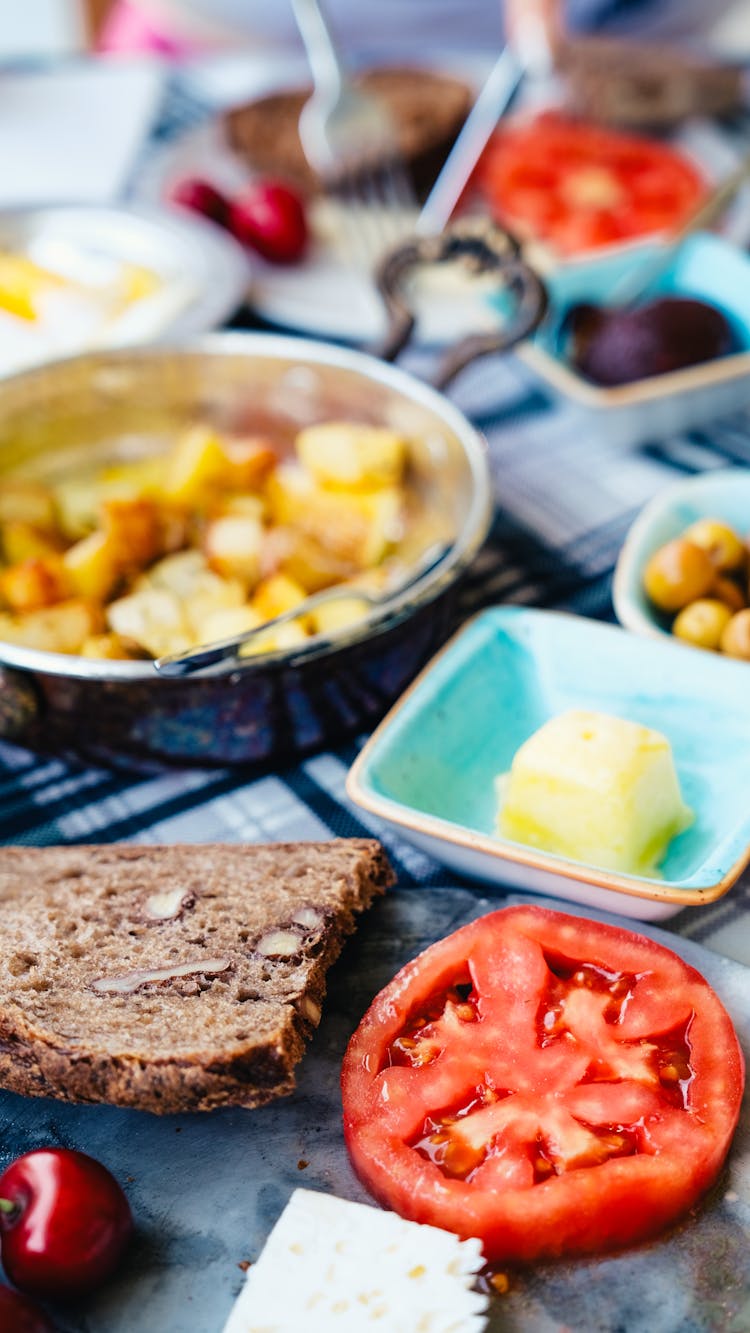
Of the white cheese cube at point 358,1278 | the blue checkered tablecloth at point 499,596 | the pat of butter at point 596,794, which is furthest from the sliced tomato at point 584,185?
the white cheese cube at point 358,1278

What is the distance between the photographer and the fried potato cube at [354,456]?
1.79 m

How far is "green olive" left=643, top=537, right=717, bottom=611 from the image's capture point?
5.19 feet

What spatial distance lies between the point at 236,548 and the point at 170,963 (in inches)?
27.0

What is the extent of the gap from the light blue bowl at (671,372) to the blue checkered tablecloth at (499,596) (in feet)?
0.23

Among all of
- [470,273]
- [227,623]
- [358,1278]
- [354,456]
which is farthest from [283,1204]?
[470,273]

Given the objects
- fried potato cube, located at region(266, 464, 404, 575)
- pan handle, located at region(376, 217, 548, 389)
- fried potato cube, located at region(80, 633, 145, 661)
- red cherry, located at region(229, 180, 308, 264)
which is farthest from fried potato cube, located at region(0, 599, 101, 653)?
red cherry, located at region(229, 180, 308, 264)

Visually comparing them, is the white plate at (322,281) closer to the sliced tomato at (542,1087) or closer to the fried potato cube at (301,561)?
the fried potato cube at (301,561)

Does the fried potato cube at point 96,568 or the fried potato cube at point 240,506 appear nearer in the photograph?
the fried potato cube at point 96,568

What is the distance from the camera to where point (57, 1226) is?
3.16 feet

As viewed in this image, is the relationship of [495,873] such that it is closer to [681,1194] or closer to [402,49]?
[681,1194]

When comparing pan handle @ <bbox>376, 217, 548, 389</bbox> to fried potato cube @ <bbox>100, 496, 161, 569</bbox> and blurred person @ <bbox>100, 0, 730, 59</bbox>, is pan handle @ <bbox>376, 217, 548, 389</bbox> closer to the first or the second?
fried potato cube @ <bbox>100, 496, 161, 569</bbox>

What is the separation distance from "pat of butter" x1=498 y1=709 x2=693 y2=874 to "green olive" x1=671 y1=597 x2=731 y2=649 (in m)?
Result: 0.30

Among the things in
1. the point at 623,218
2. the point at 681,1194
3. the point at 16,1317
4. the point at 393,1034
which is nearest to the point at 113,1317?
the point at 16,1317

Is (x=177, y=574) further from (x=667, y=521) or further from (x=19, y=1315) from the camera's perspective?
(x=19, y=1315)
